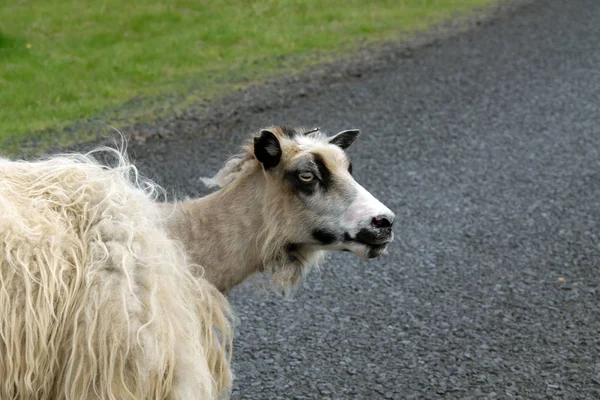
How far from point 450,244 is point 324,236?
287 cm

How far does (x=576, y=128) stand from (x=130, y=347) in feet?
25.3

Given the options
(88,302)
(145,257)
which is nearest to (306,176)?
(145,257)

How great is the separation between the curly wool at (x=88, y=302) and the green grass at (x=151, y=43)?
15.7 feet

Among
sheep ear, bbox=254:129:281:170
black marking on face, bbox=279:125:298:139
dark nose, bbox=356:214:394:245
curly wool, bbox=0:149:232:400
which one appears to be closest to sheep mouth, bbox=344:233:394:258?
dark nose, bbox=356:214:394:245

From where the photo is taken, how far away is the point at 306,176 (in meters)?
4.38

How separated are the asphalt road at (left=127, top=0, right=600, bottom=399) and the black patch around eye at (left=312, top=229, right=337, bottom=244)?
0.45m

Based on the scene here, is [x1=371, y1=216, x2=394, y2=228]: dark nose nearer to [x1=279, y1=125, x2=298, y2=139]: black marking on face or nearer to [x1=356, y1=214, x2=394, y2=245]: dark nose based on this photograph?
[x1=356, y1=214, x2=394, y2=245]: dark nose

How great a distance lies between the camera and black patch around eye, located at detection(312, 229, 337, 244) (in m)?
4.41

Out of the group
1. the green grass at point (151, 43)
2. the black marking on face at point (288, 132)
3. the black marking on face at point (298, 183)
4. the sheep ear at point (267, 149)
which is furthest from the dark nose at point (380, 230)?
the green grass at point (151, 43)

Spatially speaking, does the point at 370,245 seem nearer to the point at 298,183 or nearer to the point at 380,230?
the point at 380,230

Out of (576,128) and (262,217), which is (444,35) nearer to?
(576,128)

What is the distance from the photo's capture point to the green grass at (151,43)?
9.43 meters

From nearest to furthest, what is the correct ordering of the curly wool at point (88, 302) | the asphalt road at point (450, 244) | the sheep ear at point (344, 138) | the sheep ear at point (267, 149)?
A: the curly wool at point (88, 302) → the sheep ear at point (267, 149) → the sheep ear at point (344, 138) → the asphalt road at point (450, 244)

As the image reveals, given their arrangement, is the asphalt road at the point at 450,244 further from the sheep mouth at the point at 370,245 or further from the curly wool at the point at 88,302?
the curly wool at the point at 88,302
